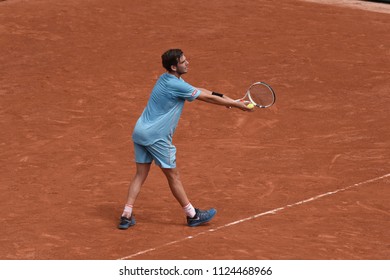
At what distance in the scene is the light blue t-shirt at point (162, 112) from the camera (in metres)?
11.0

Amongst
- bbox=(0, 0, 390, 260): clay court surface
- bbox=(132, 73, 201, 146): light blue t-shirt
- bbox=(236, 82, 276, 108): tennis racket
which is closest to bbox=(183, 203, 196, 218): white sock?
bbox=(0, 0, 390, 260): clay court surface

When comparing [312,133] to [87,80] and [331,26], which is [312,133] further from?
[331,26]

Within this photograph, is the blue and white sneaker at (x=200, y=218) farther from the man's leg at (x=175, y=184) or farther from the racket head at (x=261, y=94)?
the racket head at (x=261, y=94)

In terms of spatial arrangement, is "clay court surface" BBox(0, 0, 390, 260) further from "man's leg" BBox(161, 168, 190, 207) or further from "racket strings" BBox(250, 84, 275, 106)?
"racket strings" BBox(250, 84, 275, 106)

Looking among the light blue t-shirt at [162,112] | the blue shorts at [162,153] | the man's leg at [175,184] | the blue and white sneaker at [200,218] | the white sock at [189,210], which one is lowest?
the blue and white sneaker at [200,218]

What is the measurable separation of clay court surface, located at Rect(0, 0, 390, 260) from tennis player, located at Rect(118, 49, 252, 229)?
11.2 inches

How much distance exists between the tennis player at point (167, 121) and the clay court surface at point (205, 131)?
0.94 ft

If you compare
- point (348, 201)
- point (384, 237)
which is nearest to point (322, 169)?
point (348, 201)

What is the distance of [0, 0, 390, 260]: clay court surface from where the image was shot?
11211 mm

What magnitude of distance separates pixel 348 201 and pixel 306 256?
6.18 feet

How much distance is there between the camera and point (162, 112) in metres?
11.1

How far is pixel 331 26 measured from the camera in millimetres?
21141

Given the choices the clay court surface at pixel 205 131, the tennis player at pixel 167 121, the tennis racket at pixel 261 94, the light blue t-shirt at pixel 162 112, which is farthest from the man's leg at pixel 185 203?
the tennis racket at pixel 261 94

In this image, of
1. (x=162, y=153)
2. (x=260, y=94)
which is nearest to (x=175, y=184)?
(x=162, y=153)
